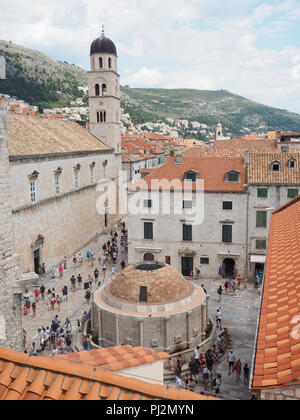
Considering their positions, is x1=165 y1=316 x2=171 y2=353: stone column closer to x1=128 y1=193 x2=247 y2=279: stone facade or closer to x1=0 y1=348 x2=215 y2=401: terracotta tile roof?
x1=0 y1=348 x2=215 y2=401: terracotta tile roof

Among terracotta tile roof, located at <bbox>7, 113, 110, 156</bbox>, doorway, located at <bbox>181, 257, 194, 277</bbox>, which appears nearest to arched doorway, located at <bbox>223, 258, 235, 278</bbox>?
doorway, located at <bbox>181, 257, 194, 277</bbox>

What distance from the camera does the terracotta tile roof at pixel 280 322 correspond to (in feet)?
18.6

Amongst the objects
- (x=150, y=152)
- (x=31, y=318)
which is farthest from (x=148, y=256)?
(x=150, y=152)

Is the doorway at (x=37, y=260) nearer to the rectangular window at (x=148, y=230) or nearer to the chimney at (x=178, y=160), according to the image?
the rectangular window at (x=148, y=230)

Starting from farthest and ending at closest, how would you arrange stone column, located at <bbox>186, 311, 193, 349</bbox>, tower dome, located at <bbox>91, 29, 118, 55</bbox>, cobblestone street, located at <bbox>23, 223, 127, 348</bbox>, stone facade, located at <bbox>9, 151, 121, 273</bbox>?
tower dome, located at <bbox>91, 29, 118, 55</bbox> → stone facade, located at <bbox>9, 151, 121, 273</bbox> → cobblestone street, located at <bbox>23, 223, 127, 348</bbox> → stone column, located at <bbox>186, 311, 193, 349</bbox>

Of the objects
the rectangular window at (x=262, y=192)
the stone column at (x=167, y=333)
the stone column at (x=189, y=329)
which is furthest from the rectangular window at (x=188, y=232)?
the stone column at (x=167, y=333)

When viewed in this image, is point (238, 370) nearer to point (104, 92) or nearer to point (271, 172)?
point (271, 172)

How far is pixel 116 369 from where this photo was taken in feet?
32.0

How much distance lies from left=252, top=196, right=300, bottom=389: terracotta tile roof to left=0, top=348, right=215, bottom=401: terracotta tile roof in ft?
4.02

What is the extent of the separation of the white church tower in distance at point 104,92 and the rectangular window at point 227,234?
2628 cm

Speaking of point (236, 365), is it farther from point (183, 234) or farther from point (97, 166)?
point (97, 166)

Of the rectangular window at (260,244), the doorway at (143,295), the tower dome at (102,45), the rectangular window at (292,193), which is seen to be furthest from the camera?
the tower dome at (102,45)

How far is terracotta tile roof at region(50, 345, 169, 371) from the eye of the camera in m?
10.1

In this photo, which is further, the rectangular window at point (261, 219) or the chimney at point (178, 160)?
the chimney at point (178, 160)
